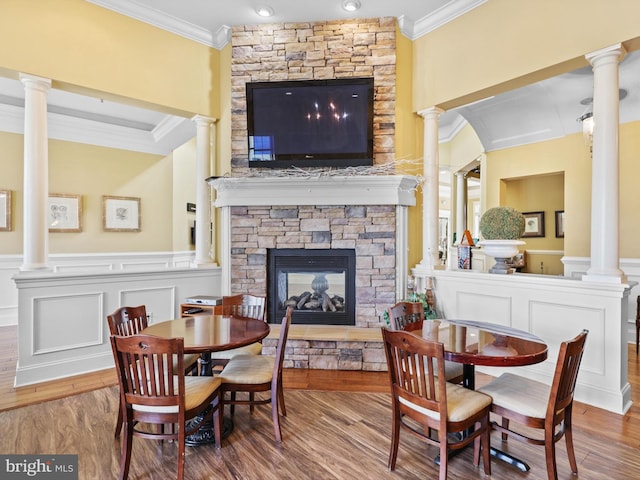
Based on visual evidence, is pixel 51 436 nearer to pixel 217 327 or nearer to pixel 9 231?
pixel 217 327

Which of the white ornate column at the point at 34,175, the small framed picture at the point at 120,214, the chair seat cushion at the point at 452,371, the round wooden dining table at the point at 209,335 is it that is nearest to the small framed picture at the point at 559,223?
the chair seat cushion at the point at 452,371

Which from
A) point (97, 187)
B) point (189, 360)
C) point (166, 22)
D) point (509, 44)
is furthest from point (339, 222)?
point (97, 187)

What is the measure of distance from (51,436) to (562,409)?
10.3 ft

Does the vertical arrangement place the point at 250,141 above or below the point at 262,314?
above

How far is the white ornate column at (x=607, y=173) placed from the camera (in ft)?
9.21

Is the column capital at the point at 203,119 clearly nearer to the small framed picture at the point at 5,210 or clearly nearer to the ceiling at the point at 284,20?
the ceiling at the point at 284,20

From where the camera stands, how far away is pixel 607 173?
9.29 feet

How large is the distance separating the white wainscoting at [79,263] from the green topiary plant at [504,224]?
11.9ft

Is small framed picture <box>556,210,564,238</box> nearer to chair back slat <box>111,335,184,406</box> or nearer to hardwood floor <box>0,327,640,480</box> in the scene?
hardwood floor <box>0,327,640,480</box>

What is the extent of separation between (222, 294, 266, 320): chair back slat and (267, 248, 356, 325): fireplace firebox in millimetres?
839

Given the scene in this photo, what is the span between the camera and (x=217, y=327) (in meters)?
2.64

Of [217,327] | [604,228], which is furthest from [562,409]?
[217,327]

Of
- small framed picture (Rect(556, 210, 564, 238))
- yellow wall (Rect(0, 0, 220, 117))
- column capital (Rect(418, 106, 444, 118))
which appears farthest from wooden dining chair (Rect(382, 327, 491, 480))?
small framed picture (Rect(556, 210, 564, 238))

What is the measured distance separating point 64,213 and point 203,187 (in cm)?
297
